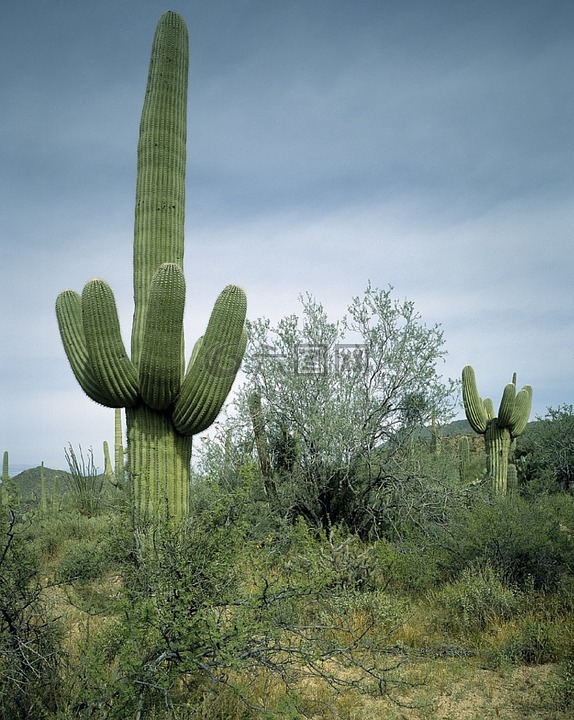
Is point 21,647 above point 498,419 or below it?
below

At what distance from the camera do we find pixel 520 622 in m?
6.18

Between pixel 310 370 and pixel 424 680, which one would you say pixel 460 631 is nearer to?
pixel 424 680

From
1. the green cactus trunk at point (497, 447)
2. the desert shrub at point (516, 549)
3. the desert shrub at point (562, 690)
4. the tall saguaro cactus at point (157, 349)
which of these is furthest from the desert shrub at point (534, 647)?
the green cactus trunk at point (497, 447)

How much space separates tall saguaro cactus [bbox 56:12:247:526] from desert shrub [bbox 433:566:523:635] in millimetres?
3066

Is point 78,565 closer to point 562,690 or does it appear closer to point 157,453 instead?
point 157,453

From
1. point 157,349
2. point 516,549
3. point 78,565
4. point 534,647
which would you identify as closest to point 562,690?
point 534,647

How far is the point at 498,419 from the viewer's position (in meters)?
16.5

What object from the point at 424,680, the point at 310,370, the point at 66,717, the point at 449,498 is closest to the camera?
the point at 66,717

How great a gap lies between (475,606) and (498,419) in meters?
A: 10.8

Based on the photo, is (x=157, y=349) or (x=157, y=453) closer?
(x=157, y=349)

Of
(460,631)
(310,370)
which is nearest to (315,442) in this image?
(310,370)

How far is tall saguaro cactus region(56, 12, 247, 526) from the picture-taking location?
6961 mm

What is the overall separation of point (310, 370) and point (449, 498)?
308cm

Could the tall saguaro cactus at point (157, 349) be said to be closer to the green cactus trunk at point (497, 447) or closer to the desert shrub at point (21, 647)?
the desert shrub at point (21, 647)
